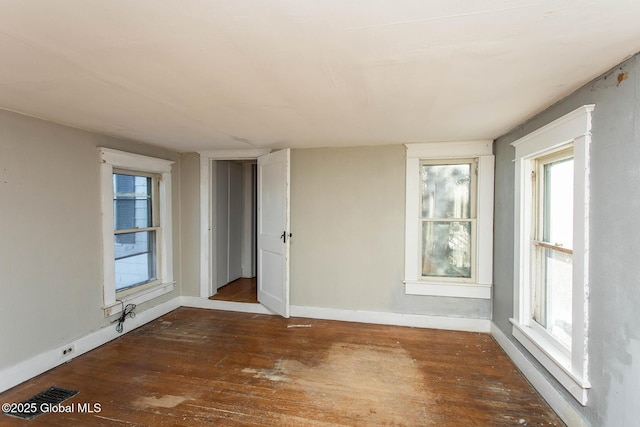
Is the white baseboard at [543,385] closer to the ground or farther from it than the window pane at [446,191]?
closer to the ground

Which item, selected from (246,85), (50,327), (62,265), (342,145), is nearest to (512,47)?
(246,85)

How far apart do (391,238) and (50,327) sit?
11.2ft

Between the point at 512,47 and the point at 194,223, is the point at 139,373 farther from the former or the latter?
the point at 512,47

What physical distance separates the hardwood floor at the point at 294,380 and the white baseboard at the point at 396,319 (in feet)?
0.43

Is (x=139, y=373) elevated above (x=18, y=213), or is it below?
below

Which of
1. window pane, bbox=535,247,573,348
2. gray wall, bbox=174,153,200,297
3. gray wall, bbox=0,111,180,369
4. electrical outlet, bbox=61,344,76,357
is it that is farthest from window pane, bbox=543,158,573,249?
electrical outlet, bbox=61,344,76,357

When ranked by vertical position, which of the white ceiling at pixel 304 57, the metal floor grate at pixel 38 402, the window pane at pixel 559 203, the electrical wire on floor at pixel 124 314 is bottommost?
the metal floor grate at pixel 38 402

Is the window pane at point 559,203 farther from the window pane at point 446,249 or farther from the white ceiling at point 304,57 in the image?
the window pane at point 446,249

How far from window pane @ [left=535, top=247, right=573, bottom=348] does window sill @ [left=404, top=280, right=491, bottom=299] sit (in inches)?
33.9

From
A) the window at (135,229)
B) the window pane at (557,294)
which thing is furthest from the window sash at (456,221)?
the window at (135,229)

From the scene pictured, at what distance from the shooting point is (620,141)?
1.58 metres

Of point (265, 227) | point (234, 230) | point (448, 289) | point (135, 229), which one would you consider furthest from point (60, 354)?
point (448, 289)

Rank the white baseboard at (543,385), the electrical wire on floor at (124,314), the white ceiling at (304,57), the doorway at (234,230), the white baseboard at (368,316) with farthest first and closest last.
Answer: the doorway at (234,230)
the white baseboard at (368,316)
the electrical wire on floor at (124,314)
the white baseboard at (543,385)
the white ceiling at (304,57)

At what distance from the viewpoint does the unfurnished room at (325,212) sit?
1361mm
